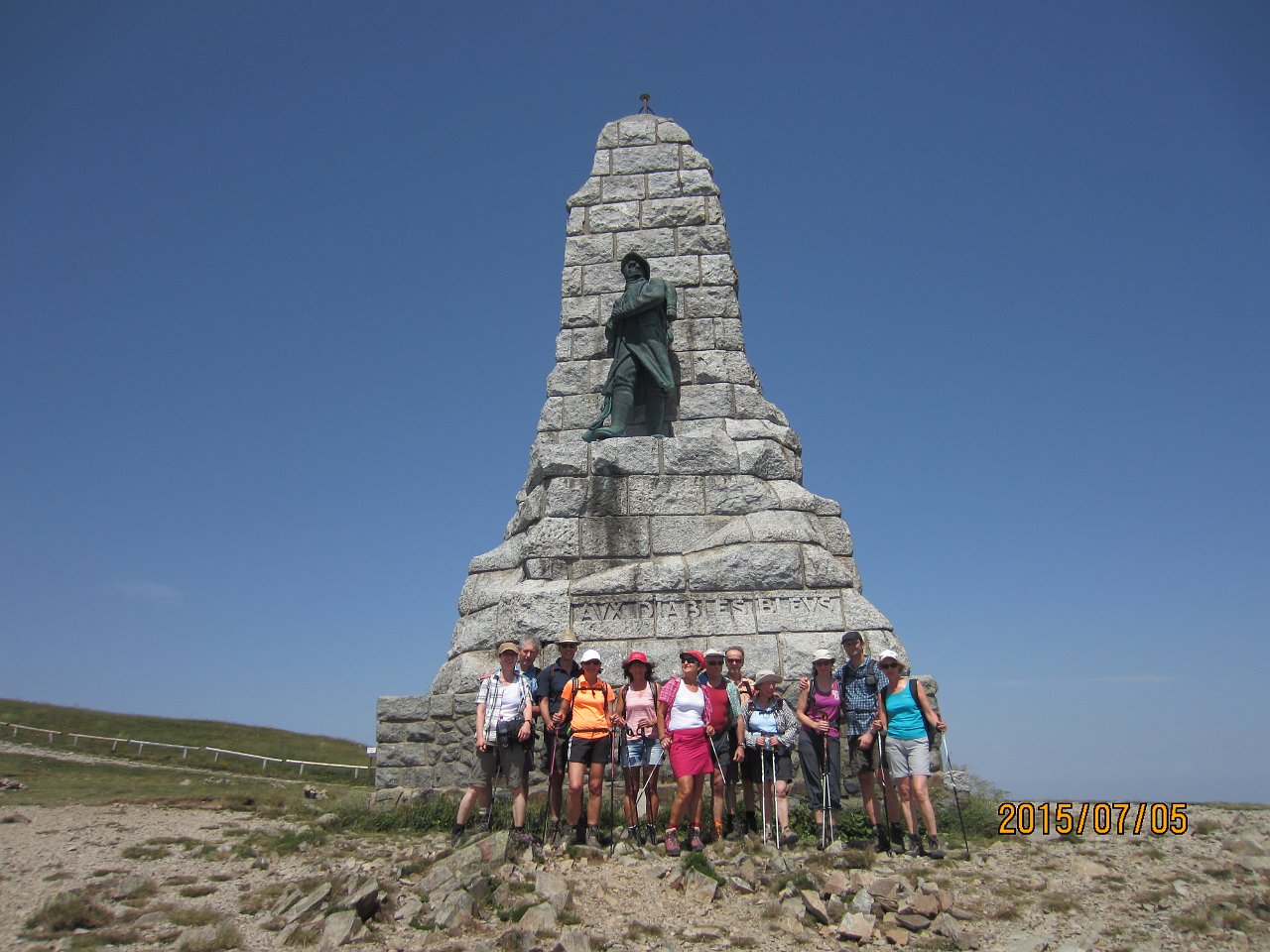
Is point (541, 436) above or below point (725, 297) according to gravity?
below

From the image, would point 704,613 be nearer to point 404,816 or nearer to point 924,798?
point 924,798

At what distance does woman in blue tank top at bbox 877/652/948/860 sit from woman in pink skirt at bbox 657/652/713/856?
1305 millimetres

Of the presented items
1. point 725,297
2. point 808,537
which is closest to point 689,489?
point 808,537

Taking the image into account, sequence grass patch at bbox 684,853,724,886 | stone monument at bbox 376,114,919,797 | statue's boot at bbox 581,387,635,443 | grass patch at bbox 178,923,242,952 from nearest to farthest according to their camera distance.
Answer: grass patch at bbox 178,923,242,952, grass patch at bbox 684,853,724,886, stone monument at bbox 376,114,919,797, statue's boot at bbox 581,387,635,443

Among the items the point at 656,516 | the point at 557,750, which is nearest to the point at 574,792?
the point at 557,750

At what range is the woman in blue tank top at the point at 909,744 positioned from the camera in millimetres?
6223

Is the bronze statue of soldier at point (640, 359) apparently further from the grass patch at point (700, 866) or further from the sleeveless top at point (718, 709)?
the grass patch at point (700, 866)

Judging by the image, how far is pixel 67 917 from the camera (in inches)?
195

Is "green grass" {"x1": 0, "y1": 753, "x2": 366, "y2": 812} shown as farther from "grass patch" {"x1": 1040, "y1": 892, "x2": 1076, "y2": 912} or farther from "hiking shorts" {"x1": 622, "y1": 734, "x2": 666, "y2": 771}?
"grass patch" {"x1": 1040, "y1": 892, "x2": 1076, "y2": 912}

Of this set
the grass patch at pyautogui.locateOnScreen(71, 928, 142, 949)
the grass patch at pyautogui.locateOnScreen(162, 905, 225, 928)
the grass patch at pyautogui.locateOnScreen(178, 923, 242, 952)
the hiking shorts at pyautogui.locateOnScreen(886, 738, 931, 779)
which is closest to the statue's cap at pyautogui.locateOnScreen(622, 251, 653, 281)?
the hiking shorts at pyautogui.locateOnScreen(886, 738, 931, 779)

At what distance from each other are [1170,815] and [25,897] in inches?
344

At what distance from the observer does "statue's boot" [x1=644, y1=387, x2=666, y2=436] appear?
33.5ft

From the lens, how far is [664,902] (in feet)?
17.2

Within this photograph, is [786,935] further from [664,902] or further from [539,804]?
[539,804]
